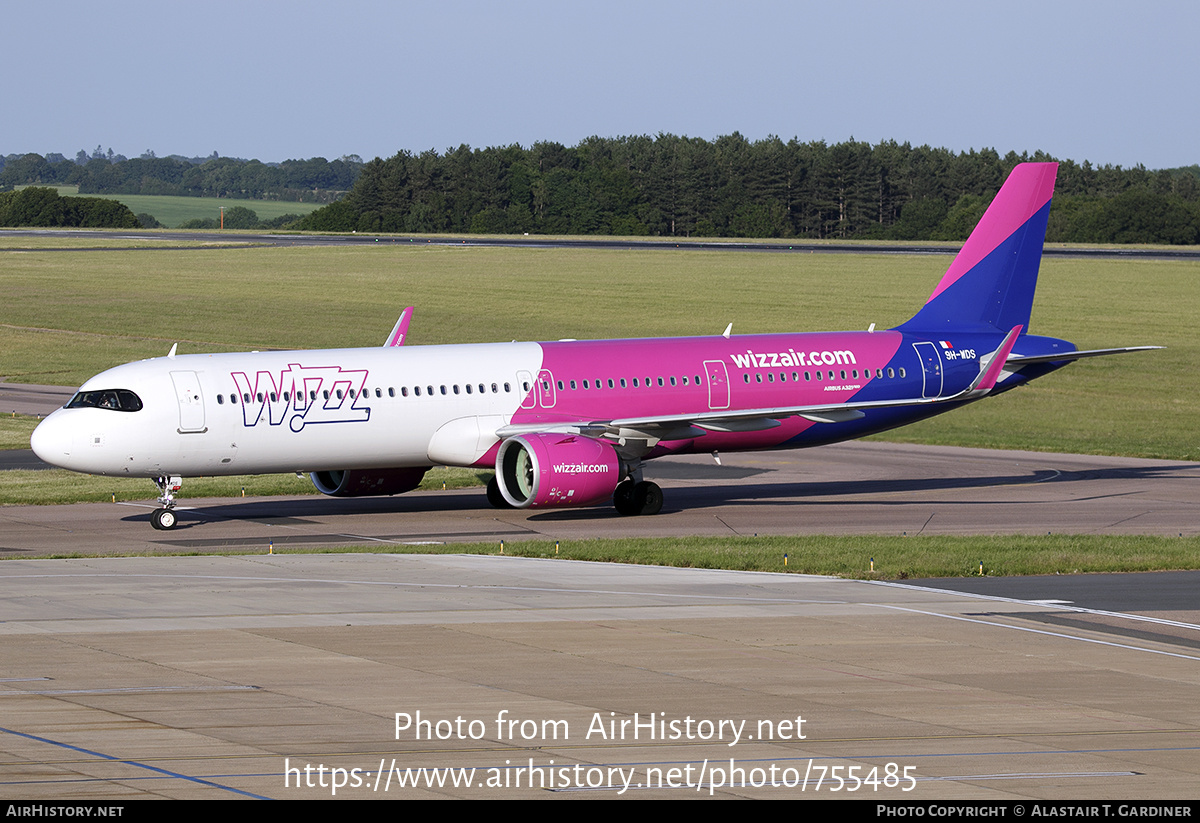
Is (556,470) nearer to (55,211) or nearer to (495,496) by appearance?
(495,496)

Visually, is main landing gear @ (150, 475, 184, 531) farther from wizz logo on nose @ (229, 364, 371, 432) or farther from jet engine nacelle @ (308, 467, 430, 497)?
jet engine nacelle @ (308, 467, 430, 497)

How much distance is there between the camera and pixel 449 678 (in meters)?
20.6

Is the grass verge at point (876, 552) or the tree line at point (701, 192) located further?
the tree line at point (701, 192)

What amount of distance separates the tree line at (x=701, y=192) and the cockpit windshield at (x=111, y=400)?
5524 inches

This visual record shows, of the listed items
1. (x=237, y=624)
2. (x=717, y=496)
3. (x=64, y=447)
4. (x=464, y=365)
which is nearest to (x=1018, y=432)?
(x=717, y=496)

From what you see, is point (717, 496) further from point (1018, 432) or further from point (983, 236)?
point (1018, 432)

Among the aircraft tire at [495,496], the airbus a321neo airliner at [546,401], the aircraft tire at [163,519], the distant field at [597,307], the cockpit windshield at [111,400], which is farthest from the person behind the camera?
the distant field at [597,307]

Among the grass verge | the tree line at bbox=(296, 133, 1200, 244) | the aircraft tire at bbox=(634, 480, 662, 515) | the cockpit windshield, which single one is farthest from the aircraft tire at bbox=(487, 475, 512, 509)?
the tree line at bbox=(296, 133, 1200, 244)

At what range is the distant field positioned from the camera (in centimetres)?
6506

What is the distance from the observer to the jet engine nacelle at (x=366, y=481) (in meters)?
39.5

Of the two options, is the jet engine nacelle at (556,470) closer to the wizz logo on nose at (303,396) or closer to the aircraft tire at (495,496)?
the aircraft tire at (495,496)

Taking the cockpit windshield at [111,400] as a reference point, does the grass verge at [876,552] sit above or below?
below

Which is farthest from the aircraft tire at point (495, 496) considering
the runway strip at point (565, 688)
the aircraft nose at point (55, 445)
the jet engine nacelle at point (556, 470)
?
the aircraft nose at point (55, 445)

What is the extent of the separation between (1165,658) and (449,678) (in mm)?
10109
